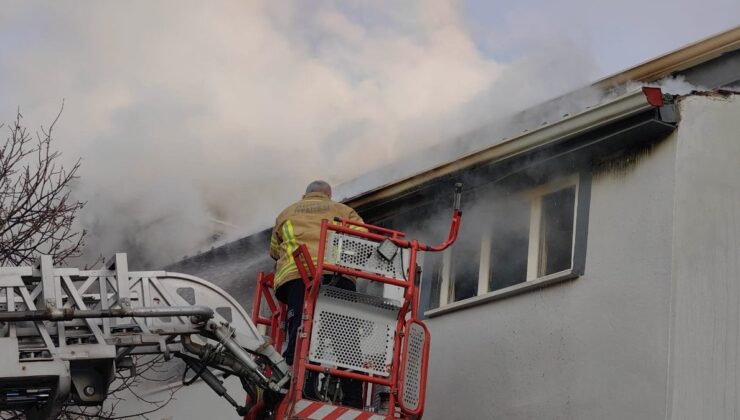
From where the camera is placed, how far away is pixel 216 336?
784cm

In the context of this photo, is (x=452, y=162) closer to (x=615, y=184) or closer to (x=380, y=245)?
(x=615, y=184)

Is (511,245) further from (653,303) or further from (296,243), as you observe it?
(296,243)

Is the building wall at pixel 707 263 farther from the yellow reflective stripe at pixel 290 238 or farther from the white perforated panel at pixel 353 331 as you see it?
the yellow reflective stripe at pixel 290 238

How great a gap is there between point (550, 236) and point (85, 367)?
3.99 metres

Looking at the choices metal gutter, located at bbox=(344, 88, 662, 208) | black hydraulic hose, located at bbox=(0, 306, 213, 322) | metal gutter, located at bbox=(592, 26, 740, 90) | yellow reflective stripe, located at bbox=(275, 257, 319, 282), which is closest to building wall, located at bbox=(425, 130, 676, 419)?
metal gutter, located at bbox=(344, 88, 662, 208)

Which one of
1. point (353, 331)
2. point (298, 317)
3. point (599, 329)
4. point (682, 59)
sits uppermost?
point (682, 59)

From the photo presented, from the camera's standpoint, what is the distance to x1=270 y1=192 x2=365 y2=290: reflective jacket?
8625 millimetres

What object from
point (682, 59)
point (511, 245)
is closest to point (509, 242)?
point (511, 245)

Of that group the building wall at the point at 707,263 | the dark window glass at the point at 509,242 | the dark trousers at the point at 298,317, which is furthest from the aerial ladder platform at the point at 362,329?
the dark window glass at the point at 509,242

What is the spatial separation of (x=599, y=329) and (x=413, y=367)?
151cm

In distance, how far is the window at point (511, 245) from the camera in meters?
9.65

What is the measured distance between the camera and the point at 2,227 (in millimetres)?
10500

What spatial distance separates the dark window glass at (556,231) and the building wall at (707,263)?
4.01 ft

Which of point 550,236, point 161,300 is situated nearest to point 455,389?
point 550,236
